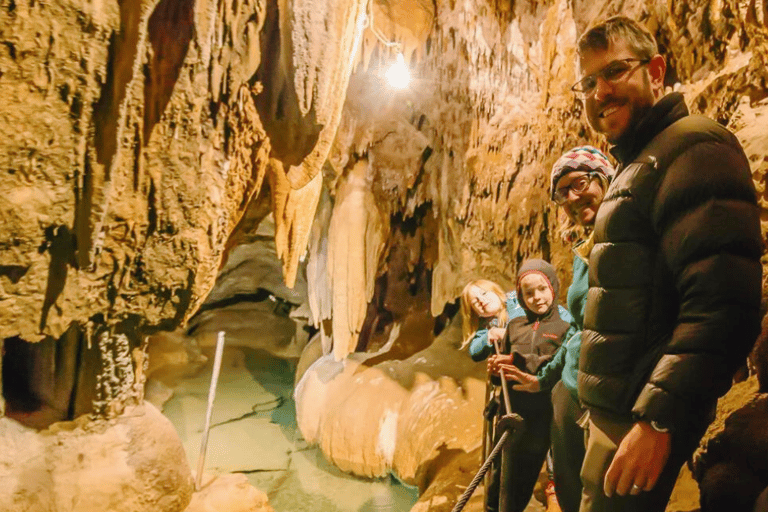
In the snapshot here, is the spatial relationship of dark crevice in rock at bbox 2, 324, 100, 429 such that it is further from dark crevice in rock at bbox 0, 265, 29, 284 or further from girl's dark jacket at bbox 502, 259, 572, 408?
girl's dark jacket at bbox 502, 259, 572, 408

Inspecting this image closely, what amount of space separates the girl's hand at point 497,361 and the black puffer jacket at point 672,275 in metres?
1.06

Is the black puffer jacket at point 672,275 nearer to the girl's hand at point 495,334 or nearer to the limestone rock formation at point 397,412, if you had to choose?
the girl's hand at point 495,334

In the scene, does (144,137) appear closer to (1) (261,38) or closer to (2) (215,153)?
(2) (215,153)

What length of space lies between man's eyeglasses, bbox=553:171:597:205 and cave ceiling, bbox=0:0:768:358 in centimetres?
72

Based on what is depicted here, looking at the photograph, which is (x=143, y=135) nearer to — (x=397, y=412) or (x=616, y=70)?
(x=616, y=70)

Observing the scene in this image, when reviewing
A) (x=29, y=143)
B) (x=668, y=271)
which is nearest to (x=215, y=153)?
(x=29, y=143)

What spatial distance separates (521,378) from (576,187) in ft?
2.98

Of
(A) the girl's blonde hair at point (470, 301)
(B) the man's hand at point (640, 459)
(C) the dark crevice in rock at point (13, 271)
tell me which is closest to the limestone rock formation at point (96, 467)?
(C) the dark crevice in rock at point (13, 271)

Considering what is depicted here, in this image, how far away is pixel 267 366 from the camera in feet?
28.7

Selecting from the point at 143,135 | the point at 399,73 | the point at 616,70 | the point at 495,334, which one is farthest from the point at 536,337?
the point at 399,73

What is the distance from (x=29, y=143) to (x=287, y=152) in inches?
53.1

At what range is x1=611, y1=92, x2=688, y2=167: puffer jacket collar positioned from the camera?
106 centimetres

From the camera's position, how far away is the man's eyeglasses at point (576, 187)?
156 cm

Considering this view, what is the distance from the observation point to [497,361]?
2182 mm
